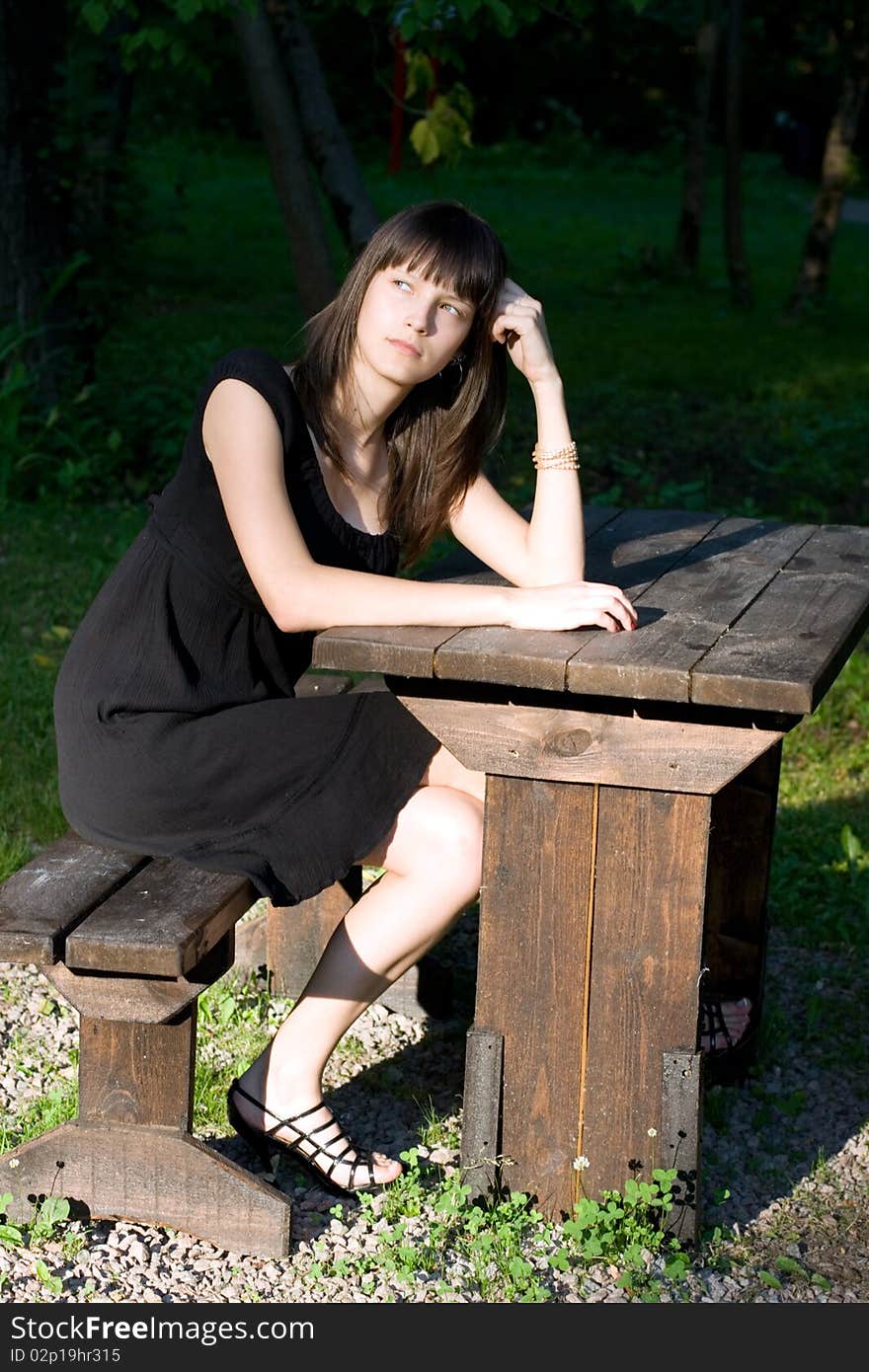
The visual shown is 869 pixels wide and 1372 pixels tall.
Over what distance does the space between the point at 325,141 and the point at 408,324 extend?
14.0 feet

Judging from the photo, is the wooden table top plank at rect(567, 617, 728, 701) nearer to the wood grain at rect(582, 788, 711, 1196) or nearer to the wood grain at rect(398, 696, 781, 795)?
the wood grain at rect(398, 696, 781, 795)

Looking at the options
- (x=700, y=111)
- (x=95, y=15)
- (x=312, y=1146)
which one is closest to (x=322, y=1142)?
(x=312, y=1146)

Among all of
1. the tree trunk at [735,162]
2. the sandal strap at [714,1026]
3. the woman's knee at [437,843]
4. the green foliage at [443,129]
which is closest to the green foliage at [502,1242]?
the woman's knee at [437,843]

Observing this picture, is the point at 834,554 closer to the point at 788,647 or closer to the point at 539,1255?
the point at 788,647

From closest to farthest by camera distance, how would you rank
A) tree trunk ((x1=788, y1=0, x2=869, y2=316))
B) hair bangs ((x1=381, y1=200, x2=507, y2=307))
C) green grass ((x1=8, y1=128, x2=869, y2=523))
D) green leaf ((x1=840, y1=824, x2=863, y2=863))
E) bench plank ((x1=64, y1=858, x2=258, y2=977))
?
bench plank ((x1=64, y1=858, x2=258, y2=977)), hair bangs ((x1=381, y1=200, x2=507, y2=307)), green leaf ((x1=840, y1=824, x2=863, y2=863)), green grass ((x1=8, y1=128, x2=869, y2=523)), tree trunk ((x1=788, y1=0, x2=869, y2=316))

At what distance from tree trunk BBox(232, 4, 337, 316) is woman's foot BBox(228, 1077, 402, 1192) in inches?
178

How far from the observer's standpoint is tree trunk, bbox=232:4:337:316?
248 inches

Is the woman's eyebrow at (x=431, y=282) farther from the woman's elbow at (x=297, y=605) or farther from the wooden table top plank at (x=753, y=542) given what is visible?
the wooden table top plank at (x=753, y=542)

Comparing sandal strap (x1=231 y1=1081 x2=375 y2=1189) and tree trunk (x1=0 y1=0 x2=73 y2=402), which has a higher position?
tree trunk (x1=0 y1=0 x2=73 y2=402)

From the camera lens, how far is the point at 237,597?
2.82 meters

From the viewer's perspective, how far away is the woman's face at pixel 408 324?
9.06 ft

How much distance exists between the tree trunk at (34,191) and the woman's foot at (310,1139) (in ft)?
15.8

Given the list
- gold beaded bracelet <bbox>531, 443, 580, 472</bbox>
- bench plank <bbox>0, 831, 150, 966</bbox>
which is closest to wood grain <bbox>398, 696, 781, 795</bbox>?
bench plank <bbox>0, 831, 150, 966</bbox>
